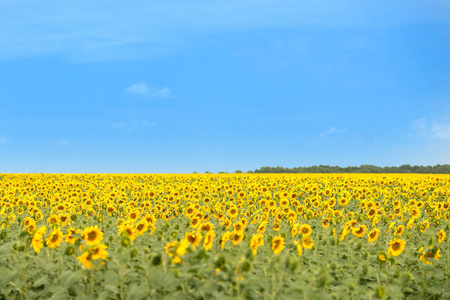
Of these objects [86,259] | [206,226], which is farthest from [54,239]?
[206,226]

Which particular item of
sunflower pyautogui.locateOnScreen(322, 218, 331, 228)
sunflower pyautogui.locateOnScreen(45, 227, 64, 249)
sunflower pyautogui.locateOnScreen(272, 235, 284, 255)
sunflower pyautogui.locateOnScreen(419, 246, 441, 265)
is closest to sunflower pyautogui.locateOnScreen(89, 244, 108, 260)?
sunflower pyautogui.locateOnScreen(45, 227, 64, 249)

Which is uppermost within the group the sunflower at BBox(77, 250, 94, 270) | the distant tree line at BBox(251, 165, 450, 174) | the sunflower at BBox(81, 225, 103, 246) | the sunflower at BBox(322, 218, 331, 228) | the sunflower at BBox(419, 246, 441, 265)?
the distant tree line at BBox(251, 165, 450, 174)

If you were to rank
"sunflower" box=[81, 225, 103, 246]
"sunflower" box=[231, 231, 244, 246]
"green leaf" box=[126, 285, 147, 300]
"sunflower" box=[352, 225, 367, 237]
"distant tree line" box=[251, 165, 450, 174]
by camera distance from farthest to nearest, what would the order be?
1. "distant tree line" box=[251, 165, 450, 174]
2. "sunflower" box=[352, 225, 367, 237]
3. "sunflower" box=[231, 231, 244, 246]
4. "sunflower" box=[81, 225, 103, 246]
5. "green leaf" box=[126, 285, 147, 300]

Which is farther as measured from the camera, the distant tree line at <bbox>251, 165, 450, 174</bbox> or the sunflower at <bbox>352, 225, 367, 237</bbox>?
the distant tree line at <bbox>251, 165, 450, 174</bbox>

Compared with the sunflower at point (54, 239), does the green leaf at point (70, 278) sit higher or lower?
lower

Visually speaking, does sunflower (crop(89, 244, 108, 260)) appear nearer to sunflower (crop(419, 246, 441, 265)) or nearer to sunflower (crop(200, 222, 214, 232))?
sunflower (crop(200, 222, 214, 232))

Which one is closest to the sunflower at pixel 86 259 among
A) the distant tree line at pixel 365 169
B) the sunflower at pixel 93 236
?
the sunflower at pixel 93 236

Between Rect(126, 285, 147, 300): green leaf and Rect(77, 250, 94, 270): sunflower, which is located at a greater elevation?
Rect(77, 250, 94, 270): sunflower

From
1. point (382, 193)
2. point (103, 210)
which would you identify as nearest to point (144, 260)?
point (103, 210)

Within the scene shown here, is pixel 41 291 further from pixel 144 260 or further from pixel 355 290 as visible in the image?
pixel 355 290

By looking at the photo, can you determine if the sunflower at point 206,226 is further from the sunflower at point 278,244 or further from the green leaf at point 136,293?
the green leaf at point 136,293

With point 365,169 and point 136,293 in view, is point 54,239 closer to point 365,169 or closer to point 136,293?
point 136,293

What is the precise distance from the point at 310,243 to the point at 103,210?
29.3 feet

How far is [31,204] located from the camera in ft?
42.9
